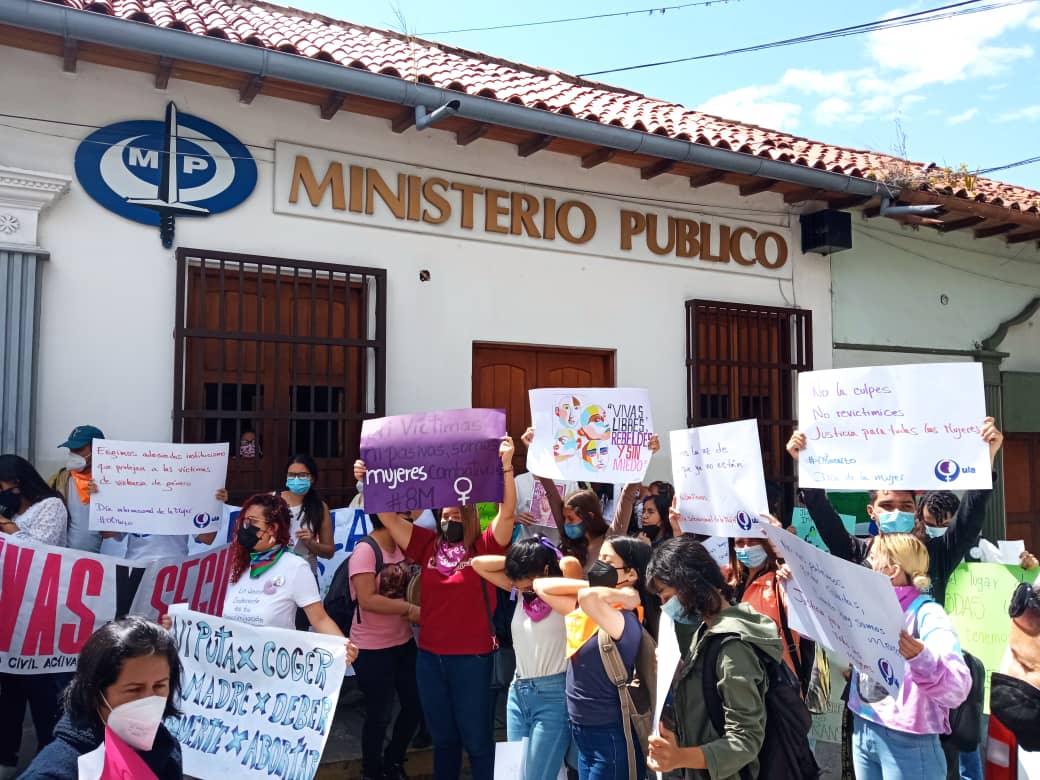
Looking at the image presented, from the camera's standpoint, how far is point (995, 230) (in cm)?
987

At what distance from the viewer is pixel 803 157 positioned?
318 inches

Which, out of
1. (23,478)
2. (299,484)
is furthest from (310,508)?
(23,478)

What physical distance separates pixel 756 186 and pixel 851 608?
607cm

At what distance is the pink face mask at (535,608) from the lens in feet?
12.8

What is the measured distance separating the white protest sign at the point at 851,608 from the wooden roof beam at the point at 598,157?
189 inches

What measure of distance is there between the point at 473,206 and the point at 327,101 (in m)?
1.47

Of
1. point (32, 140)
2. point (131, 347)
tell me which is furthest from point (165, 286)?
point (32, 140)

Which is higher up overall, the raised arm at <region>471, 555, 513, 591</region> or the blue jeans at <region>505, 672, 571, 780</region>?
the raised arm at <region>471, 555, 513, 591</region>

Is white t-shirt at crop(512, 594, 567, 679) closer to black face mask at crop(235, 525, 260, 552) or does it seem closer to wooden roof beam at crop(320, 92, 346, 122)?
black face mask at crop(235, 525, 260, 552)

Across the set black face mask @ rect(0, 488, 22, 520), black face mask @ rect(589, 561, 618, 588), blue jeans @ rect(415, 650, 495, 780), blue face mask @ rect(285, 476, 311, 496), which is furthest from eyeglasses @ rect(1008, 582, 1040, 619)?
black face mask @ rect(0, 488, 22, 520)

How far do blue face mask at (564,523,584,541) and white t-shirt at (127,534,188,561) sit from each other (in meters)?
2.33

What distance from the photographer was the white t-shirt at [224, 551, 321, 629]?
4.03 meters

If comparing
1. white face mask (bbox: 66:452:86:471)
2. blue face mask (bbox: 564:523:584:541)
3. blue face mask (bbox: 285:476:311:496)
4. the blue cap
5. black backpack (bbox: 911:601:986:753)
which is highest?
the blue cap

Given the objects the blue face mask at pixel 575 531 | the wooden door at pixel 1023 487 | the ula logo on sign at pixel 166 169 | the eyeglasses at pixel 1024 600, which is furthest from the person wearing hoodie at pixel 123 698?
the wooden door at pixel 1023 487
